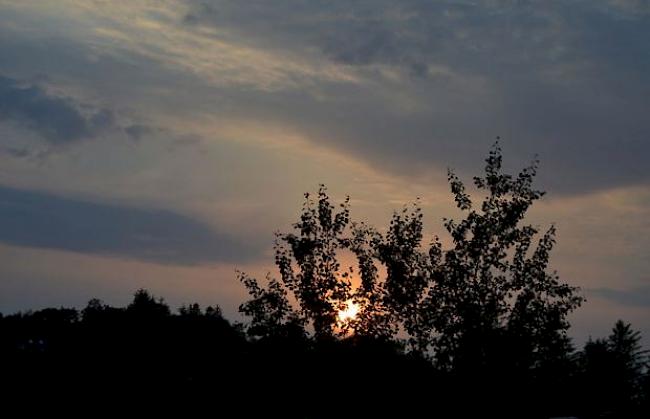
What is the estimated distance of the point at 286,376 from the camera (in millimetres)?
33969

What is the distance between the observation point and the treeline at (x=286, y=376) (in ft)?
98.4

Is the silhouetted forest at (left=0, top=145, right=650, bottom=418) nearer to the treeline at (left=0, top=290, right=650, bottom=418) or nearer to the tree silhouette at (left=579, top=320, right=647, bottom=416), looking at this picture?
the treeline at (left=0, top=290, right=650, bottom=418)

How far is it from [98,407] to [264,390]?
12.1 m

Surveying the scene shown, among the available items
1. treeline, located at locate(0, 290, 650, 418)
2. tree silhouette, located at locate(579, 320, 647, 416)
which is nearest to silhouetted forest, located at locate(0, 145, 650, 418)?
treeline, located at locate(0, 290, 650, 418)

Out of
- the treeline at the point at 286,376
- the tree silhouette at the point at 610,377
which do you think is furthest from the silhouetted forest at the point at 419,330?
the tree silhouette at the point at 610,377

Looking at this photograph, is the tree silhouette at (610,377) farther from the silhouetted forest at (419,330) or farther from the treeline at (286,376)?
the silhouetted forest at (419,330)

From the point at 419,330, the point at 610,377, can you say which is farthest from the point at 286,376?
the point at 610,377

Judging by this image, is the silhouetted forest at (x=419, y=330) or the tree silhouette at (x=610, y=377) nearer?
the silhouetted forest at (x=419, y=330)

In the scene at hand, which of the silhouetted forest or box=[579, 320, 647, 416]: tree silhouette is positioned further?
box=[579, 320, 647, 416]: tree silhouette

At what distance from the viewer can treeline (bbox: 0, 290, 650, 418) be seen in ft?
98.4

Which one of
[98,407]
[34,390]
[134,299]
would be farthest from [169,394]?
[134,299]

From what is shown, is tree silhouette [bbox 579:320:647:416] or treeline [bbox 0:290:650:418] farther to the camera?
tree silhouette [bbox 579:320:647:416]

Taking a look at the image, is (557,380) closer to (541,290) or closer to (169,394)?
(541,290)

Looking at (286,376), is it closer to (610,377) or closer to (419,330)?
(419,330)
